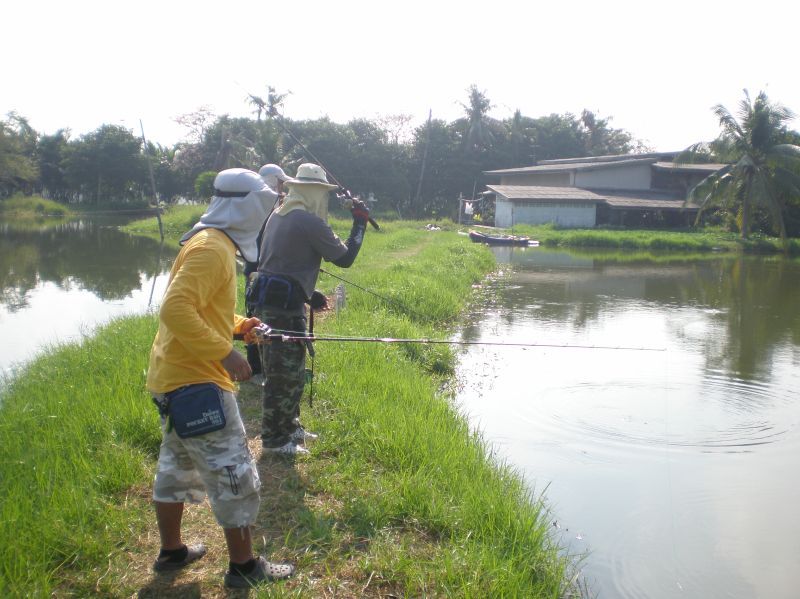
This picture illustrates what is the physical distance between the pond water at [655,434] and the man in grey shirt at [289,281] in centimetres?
178

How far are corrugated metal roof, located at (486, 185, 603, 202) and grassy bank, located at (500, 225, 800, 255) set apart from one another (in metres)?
3.37

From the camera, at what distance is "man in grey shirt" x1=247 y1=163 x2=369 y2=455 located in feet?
13.5

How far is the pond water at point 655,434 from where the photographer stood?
13.4 feet

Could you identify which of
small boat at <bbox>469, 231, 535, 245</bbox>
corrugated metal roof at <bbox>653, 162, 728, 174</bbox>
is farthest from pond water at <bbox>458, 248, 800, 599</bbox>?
corrugated metal roof at <bbox>653, 162, 728, 174</bbox>

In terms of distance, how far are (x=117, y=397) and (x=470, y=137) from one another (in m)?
45.8

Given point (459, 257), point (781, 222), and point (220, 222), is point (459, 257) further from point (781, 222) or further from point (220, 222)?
point (781, 222)

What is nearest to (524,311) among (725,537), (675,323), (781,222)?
(675,323)

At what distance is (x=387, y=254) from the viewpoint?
19672 mm

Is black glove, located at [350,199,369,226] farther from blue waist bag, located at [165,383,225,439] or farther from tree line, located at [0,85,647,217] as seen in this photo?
tree line, located at [0,85,647,217]

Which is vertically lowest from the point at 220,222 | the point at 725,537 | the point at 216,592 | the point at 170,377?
the point at 725,537

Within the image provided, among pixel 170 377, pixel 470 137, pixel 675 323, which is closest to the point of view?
pixel 170 377

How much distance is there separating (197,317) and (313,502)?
1519mm

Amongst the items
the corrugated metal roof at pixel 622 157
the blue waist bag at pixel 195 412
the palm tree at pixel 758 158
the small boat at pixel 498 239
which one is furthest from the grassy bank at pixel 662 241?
the blue waist bag at pixel 195 412

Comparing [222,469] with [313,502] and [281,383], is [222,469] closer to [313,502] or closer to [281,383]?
[313,502]
